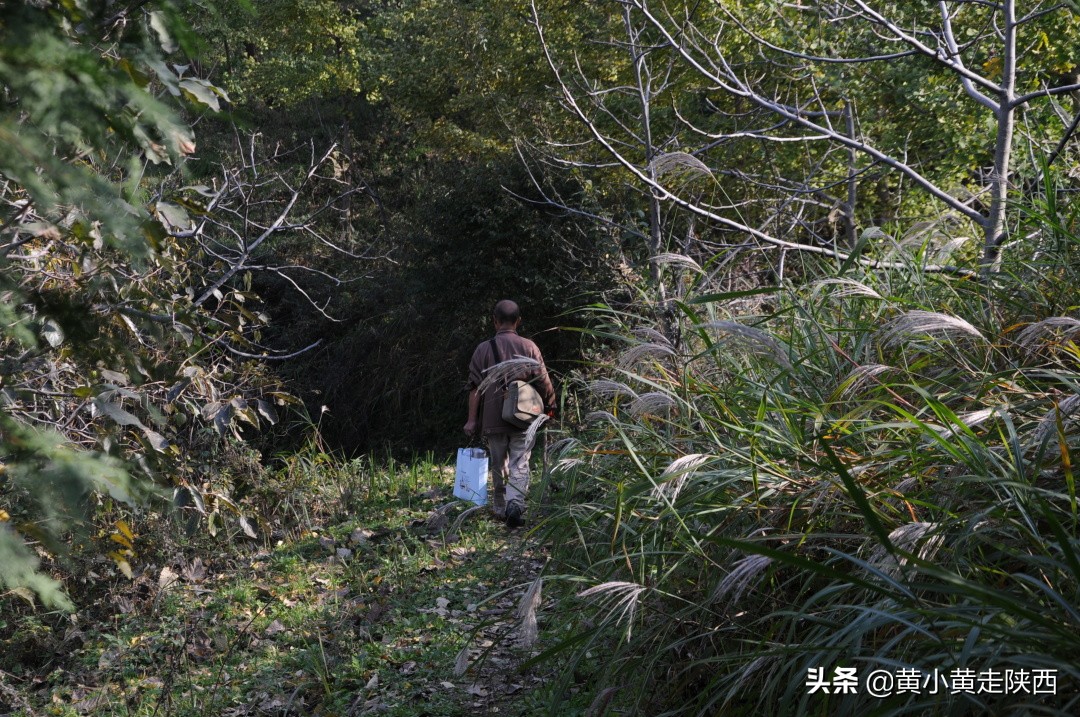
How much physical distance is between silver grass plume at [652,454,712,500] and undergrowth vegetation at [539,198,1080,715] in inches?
0.5

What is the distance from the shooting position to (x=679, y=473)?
303 centimetres

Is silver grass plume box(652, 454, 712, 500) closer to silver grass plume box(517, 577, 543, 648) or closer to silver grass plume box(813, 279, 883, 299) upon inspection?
silver grass plume box(517, 577, 543, 648)

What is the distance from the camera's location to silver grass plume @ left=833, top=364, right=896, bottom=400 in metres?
2.99

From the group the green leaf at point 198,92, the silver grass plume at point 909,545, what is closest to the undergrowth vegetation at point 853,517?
the silver grass plume at point 909,545

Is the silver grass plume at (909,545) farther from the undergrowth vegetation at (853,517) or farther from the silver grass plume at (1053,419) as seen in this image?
the silver grass plume at (1053,419)

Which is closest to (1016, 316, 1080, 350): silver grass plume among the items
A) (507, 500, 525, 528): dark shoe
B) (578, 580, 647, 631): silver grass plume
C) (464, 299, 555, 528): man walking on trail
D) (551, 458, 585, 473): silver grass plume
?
(578, 580, 647, 631): silver grass plume

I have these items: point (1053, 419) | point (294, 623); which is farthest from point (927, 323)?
point (294, 623)

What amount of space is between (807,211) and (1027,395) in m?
7.45

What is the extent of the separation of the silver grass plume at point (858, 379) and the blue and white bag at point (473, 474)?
4561 mm

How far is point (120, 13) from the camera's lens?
2.30 meters

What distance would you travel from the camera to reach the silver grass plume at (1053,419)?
2.51m

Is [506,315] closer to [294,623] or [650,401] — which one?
[294,623]

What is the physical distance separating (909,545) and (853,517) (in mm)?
355

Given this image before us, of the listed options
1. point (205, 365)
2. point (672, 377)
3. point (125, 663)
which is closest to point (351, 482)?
point (205, 365)
